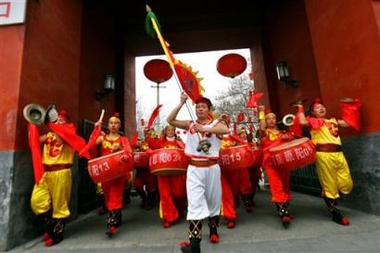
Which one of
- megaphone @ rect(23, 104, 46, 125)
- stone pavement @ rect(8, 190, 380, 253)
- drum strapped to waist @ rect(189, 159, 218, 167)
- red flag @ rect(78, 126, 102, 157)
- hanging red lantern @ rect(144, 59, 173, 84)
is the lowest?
stone pavement @ rect(8, 190, 380, 253)

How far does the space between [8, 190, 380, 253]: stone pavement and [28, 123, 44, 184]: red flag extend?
37.2 inches

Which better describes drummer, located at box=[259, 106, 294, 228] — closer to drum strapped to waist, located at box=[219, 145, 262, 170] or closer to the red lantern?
drum strapped to waist, located at box=[219, 145, 262, 170]

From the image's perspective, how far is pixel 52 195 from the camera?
12.5 ft

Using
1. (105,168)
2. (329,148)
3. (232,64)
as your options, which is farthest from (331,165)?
(232,64)

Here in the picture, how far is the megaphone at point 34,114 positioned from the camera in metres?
3.68

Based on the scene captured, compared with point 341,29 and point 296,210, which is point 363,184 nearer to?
point 296,210

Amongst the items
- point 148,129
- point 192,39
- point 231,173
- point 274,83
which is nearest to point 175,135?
point 148,129

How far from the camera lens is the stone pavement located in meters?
3.20

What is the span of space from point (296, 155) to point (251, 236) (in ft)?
3.99

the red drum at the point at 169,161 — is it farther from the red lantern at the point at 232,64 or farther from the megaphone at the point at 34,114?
the red lantern at the point at 232,64

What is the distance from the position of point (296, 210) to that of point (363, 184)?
1147mm

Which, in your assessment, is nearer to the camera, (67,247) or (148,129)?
(67,247)

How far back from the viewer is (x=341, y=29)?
4.59m

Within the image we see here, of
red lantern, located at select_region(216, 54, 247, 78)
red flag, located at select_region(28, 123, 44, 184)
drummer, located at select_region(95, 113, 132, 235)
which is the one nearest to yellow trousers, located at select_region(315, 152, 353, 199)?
drummer, located at select_region(95, 113, 132, 235)
